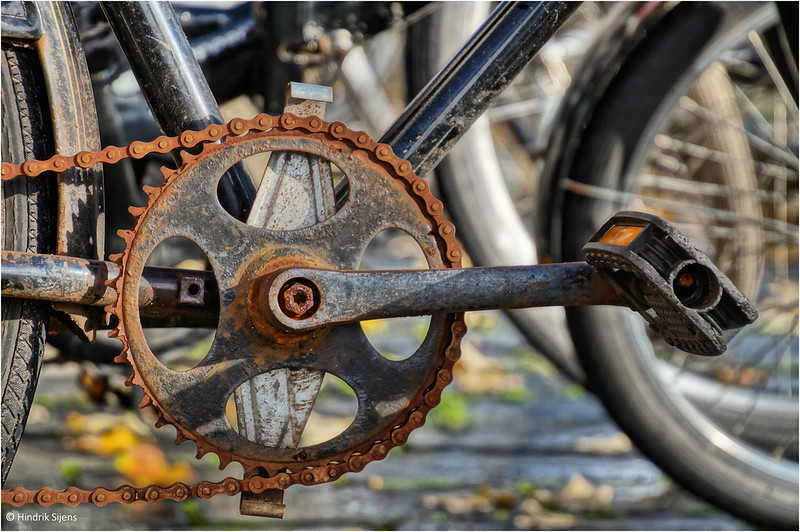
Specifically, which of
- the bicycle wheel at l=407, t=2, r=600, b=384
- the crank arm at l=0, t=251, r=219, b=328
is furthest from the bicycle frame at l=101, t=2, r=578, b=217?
the bicycle wheel at l=407, t=2, r=600, b=384

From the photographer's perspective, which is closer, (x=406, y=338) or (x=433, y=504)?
(x=433, y=504)

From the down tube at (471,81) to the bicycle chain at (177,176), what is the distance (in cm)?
9

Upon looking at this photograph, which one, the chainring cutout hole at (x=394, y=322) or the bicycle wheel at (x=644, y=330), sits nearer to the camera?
the bicycle wheel at (x=644, y=330)

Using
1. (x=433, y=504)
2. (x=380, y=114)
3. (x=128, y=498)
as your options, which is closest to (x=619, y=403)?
(x=433, y=504)

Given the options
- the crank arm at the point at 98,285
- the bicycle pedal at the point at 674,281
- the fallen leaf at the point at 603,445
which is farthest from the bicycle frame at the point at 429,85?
the fallen leaf at the point at 603,445

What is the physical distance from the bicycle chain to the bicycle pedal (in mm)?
215

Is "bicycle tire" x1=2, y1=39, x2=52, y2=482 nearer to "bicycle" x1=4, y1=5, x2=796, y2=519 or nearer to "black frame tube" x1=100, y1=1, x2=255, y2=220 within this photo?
"bicycle" x1=4, y1=5, x2=796, y2=519

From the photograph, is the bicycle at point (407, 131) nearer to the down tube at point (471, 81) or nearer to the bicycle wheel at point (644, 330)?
the down tube at point (471, 81)

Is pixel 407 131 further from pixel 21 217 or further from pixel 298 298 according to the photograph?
pixel 21 217

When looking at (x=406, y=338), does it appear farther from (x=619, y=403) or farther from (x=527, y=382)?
(x=619, y=403)

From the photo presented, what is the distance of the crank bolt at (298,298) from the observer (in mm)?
1056

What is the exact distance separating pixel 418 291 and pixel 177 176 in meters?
0.34

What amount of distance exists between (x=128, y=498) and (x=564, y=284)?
2.11ft

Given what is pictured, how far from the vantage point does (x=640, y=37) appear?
5.16ft
